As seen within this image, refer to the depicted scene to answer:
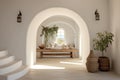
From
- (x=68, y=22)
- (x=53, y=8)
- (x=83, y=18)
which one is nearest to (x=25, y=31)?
(x=53, y=8)

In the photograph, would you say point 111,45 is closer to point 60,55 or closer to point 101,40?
point 101,40

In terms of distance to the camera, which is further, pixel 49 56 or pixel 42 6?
pixel 49 56

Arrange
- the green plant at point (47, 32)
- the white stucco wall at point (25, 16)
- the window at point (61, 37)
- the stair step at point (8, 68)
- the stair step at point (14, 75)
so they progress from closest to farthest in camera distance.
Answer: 1. the stair step at point (14, 75)
2. the stair step at point (8, 68)
3. the white stucco wall at point (25, 16)
4. the green plant at point (47, 32)
5. the window at point (61, 37)

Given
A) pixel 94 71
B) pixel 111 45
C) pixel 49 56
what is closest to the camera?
pixel 94 71

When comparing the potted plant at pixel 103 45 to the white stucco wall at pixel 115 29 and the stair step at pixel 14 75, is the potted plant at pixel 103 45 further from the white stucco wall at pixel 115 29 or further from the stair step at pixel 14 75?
the stair step at pixel 14 75

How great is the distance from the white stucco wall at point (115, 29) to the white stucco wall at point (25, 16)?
0.41 meters

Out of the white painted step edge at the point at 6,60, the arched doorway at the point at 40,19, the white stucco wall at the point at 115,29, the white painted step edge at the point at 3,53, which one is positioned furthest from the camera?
the arched doorway at the point at 40,19

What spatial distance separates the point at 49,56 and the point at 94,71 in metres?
6.18

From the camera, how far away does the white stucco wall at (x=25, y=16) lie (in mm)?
7359

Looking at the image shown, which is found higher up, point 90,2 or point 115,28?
point 90,2

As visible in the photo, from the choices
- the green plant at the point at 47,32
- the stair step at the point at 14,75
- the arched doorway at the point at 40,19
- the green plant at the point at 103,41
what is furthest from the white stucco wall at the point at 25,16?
the green plant at the point at 47,32

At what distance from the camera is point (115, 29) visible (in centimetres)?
674

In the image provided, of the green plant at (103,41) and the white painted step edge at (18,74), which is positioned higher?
the green plant at (103,41)

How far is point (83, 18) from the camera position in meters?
7.36
